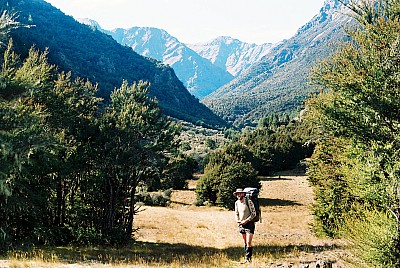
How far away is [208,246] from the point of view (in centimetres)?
1498

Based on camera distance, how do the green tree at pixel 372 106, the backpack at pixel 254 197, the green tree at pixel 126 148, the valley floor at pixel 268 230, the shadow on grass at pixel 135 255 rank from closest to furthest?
the green tree at pixel 372 106, the backpack at pixel 254 197, the shadow on grass at pixel 135 255, the valley floor at pixel 268 230, the green tree at pixel 126 148

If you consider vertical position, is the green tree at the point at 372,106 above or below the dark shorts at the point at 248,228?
above

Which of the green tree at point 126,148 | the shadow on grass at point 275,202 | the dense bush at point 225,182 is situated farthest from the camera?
the shadow on grass at point 275,202

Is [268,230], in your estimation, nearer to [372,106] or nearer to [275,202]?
[372,106]

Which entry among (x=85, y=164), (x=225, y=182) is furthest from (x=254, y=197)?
(x=225, y=182)

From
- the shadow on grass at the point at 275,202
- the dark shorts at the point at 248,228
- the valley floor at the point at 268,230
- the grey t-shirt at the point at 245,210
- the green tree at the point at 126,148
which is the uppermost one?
the green tree at the point at 126,148

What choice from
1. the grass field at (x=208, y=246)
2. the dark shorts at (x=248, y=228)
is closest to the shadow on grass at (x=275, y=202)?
the grass field at (x=208, y=246)

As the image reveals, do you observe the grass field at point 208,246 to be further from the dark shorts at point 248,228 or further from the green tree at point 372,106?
the green tree at point 372,106

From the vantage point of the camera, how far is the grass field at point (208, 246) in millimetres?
9344

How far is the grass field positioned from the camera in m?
9.34

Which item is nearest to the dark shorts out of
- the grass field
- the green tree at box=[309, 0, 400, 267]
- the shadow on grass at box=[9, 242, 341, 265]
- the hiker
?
the hiker

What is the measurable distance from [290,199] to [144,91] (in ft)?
99.8

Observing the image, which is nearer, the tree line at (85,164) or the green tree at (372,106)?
the green tree at (372,106)

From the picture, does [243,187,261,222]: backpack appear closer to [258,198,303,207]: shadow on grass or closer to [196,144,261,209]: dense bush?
[196,144,261,209]: dense bush
